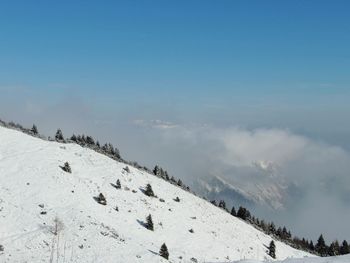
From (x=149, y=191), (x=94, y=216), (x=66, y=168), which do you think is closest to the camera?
(x=94, y=216)

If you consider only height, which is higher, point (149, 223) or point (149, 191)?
point (149, 191)

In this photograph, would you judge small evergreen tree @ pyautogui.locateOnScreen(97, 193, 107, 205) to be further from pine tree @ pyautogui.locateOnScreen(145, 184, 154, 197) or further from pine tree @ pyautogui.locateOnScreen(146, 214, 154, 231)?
pine tree @ pyautogui.locateOnScreen(145, 184, 154, 197)

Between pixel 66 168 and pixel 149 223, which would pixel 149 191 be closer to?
pixel 149 223

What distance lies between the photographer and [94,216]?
52.7 meters

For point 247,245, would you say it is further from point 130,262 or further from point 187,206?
point 130,262

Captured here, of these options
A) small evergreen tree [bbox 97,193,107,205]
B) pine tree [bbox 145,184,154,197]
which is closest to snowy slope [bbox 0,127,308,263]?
small evergreen tree [bbox 97,193,107,205]

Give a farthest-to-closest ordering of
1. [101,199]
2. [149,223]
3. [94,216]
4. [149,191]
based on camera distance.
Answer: [149,191]
[101,199]
[149,223]
[94,216]

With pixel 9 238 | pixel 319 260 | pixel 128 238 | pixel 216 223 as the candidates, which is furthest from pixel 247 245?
pixel 319 260

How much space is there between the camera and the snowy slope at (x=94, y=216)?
44.2 metres

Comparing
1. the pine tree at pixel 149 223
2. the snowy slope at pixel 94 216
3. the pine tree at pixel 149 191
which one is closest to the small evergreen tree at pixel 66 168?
the snowy slope at pixel 94 216

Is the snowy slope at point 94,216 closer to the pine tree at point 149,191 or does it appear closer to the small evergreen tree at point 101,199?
the small evergreen tree at point 101,199

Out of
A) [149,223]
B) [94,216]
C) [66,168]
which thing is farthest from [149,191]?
[94,216]

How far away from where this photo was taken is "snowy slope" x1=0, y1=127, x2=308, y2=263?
44.2m

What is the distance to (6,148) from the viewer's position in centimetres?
6638
